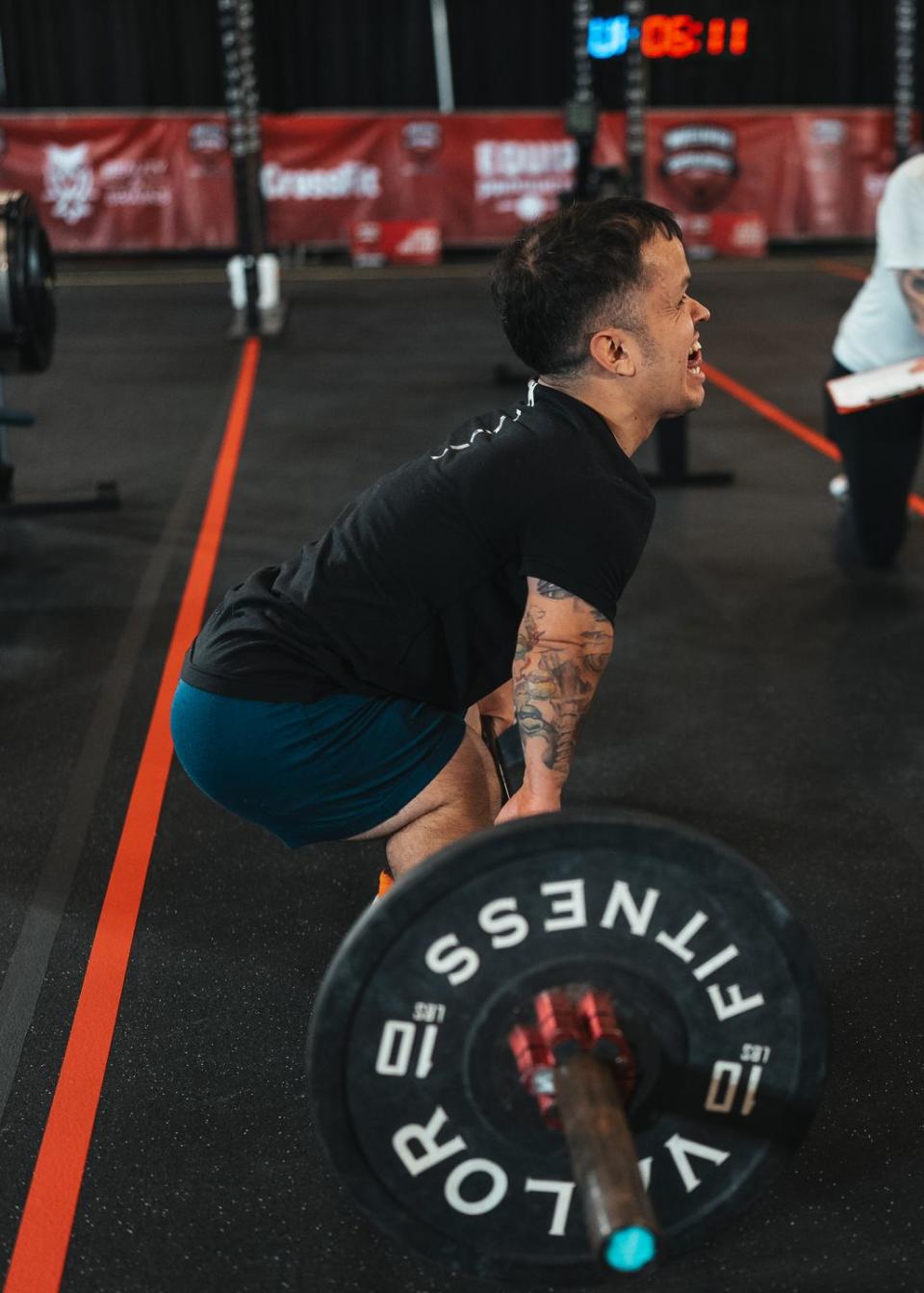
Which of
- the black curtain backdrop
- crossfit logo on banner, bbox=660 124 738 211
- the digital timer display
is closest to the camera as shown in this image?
the digital timer display

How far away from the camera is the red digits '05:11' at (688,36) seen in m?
10.5

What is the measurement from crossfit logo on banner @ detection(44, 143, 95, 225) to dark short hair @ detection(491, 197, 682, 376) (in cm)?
1321

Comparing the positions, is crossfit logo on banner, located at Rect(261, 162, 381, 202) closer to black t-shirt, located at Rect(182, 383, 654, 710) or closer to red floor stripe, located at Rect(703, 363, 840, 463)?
red floor stripe, located at Rect(703, 363, 840, 463)

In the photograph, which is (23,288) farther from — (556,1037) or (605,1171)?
(605,1171)

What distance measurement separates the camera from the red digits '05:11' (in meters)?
10.5

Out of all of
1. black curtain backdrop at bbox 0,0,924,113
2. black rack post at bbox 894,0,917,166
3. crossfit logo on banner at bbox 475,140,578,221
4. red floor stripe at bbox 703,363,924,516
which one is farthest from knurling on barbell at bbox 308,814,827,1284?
black curtain backdrop at bbox 0,0,924,113

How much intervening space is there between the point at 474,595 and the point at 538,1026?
2.03 ft

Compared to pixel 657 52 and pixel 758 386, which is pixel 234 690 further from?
pixel 657 52

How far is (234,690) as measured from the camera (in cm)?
191

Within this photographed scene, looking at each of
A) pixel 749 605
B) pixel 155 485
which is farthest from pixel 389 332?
pixel 749 605

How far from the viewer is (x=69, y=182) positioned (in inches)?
541

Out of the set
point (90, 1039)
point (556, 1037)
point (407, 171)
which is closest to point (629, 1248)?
point (556, 1037)

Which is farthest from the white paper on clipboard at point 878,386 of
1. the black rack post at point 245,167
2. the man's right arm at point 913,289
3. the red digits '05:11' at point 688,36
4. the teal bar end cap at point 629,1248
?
the red digits '05:11' at point 688,36

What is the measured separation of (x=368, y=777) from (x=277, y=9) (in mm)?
15996
